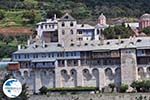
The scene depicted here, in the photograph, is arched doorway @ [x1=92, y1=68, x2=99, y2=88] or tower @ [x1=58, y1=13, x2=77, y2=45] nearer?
arched doorway @ [x1=92, y1=68, x2=99, y2=88]

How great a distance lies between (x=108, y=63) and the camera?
5506 centimetres

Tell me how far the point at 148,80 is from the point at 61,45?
988 centimetres

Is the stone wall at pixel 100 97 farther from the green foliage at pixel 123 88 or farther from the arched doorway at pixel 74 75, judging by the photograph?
the arched doorway at pixel 74 75

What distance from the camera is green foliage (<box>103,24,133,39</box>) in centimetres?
6506

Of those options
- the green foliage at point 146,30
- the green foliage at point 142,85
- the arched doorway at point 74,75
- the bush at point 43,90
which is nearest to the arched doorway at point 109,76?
the arched doorway at point 74,75

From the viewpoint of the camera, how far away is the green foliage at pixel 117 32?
6506 centimetres

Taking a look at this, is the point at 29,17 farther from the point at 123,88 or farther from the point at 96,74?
the point at 123,88

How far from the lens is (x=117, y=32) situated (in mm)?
Answer: 66250

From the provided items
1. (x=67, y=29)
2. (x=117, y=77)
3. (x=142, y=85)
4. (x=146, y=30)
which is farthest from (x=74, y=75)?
(x=146, y=30)

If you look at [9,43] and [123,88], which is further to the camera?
[9,43]

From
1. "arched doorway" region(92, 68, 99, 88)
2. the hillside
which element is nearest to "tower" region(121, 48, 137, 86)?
"arched doorway" region(92, 68, 99, 88)

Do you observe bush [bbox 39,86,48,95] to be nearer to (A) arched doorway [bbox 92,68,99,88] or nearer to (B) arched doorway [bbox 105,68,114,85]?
(A) arched doorway [bbox 92,68,99,88]

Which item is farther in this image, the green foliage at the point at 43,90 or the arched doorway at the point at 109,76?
the green foliage at the point at 43,90

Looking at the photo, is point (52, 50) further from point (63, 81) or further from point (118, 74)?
point (118, 74)
